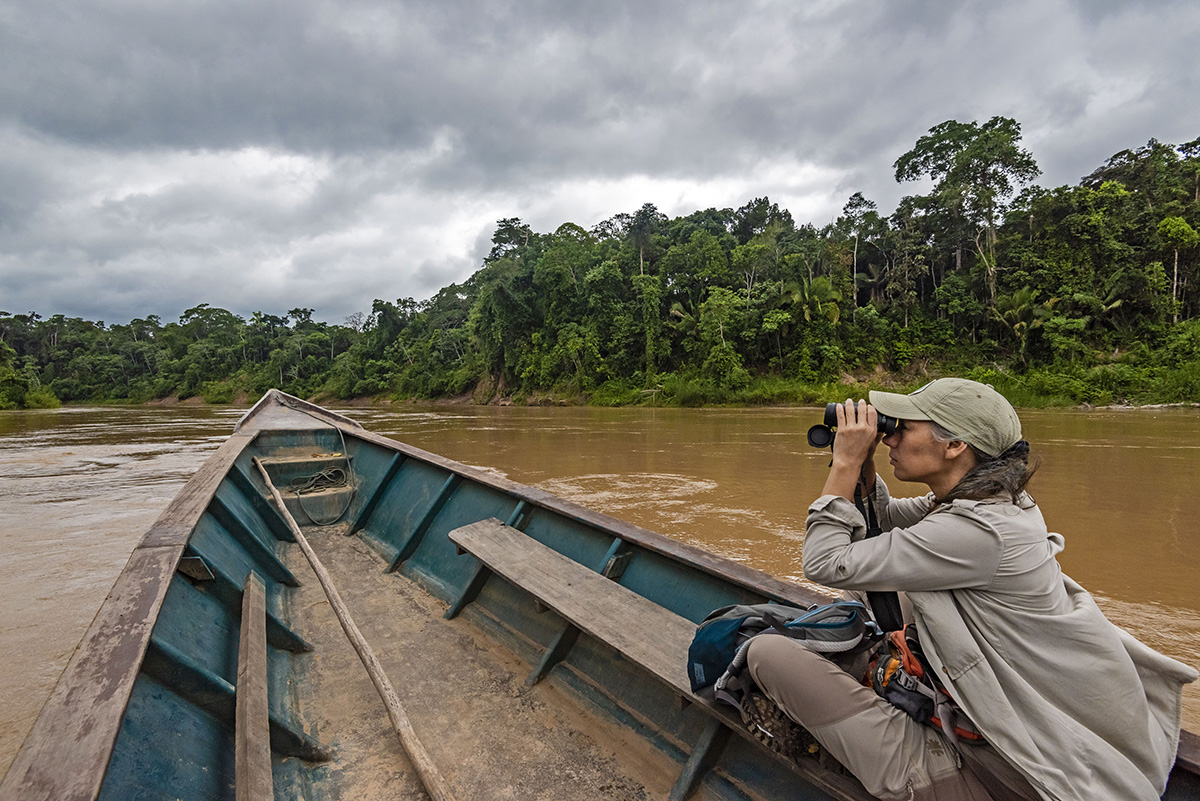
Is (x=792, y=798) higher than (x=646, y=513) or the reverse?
higher

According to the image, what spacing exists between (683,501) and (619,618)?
4454 millimetres

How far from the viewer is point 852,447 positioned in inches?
49.9

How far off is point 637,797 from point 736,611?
716 mm

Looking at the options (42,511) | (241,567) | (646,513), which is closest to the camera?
(241,567)

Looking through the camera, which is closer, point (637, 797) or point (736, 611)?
point (736, 611)

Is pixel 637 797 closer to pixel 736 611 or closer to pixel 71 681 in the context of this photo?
pixel 736 611

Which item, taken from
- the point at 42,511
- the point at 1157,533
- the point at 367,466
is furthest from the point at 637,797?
the point at 42,511

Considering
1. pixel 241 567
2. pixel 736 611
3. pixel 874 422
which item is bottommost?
pixel 241 567

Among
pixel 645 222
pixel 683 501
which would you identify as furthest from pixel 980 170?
pixel 683 501

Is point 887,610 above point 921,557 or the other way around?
the other way around

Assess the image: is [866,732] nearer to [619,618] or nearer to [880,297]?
[619,618]

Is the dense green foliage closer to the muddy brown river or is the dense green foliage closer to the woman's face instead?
the muddy brown river

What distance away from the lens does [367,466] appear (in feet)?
15.4

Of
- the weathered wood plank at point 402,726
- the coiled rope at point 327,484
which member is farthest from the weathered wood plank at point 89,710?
the coiled rope at point 327,484
